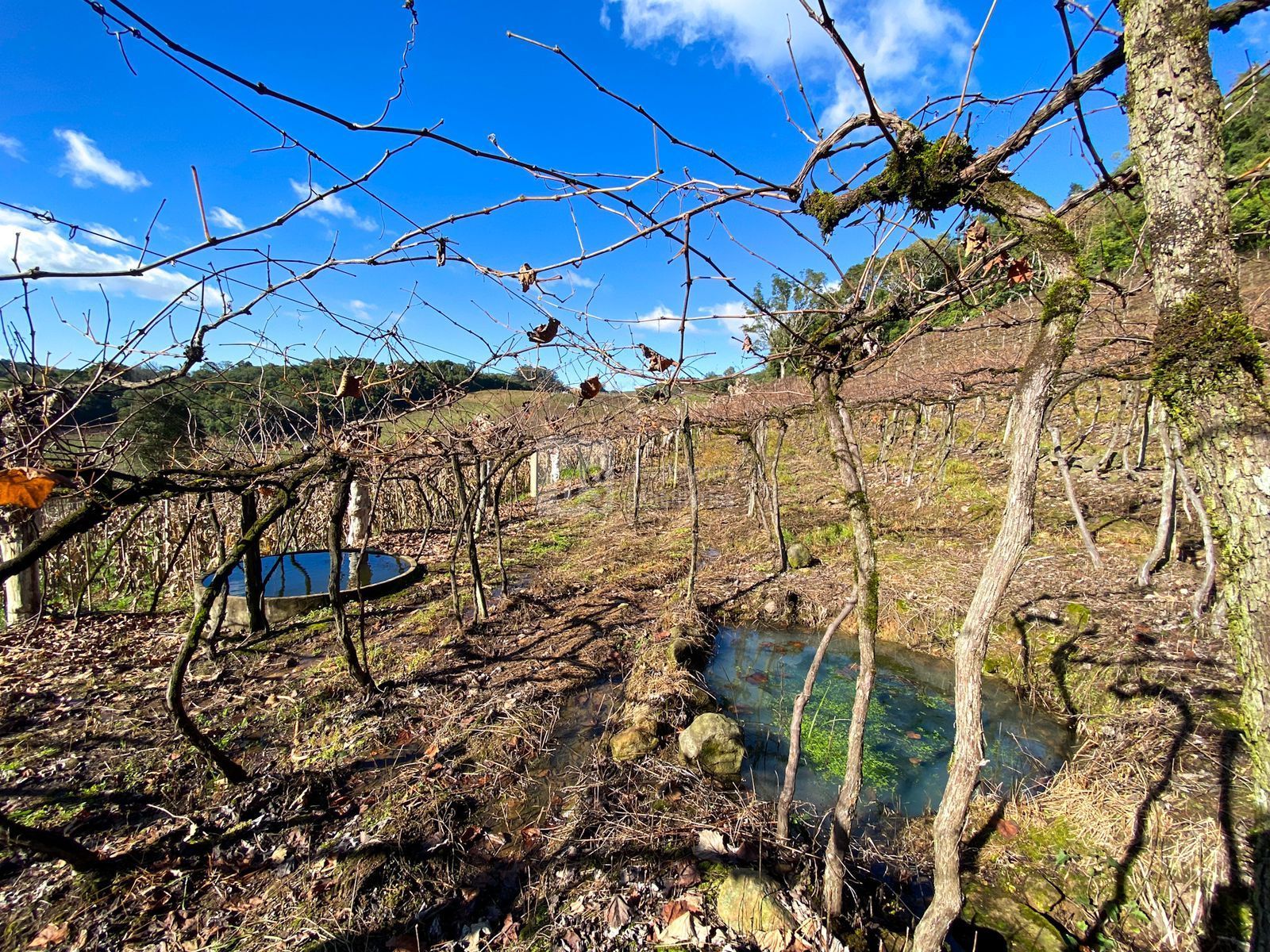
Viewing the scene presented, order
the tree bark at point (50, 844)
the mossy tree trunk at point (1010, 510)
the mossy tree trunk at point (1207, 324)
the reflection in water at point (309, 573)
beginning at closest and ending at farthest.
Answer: the mossy tree trunk at point (1207, 324) < the mossy tree trunk at point (1010, 510) < the tree bark at point (50, 844) < the reflection in water at point (309, 573)

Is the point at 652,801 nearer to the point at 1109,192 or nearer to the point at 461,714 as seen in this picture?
the point at 461,714

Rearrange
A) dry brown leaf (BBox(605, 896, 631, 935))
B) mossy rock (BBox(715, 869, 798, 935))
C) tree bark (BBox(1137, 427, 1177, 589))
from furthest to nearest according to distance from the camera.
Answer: tree bark (BBox(1137, 427, 1177, 589)) < dry brown leaf (BBox(605, 896, 631, 935)) < mossy rock (BBox(715, 869, 798, 935))

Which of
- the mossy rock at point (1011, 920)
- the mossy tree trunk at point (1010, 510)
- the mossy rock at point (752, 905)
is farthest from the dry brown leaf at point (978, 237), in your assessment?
the mossy rock at point (1011, 920)

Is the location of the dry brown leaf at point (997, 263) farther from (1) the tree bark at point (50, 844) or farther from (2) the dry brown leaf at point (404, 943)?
(1) the tree bark at point (50, 844)

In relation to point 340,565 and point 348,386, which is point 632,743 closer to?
point 340,565

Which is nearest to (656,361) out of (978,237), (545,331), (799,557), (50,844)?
(545,331)

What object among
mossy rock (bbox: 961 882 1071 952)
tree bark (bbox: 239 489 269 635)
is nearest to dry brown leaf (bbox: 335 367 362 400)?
tree bark (bbox: 239 489 269 635)

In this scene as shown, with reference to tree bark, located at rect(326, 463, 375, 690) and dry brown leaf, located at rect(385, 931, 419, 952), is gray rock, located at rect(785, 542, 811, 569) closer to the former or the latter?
tree bark, located at rect(326, 463, 375, 690)

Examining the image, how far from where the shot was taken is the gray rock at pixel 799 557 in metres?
9.19

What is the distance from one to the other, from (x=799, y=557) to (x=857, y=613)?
6917 millimetres

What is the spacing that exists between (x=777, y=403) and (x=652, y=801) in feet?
30.4

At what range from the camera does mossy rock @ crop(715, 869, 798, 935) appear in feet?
8.66

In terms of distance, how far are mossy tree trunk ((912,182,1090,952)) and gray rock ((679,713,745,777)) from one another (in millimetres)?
2141

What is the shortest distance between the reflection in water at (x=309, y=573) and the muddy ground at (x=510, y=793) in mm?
829
